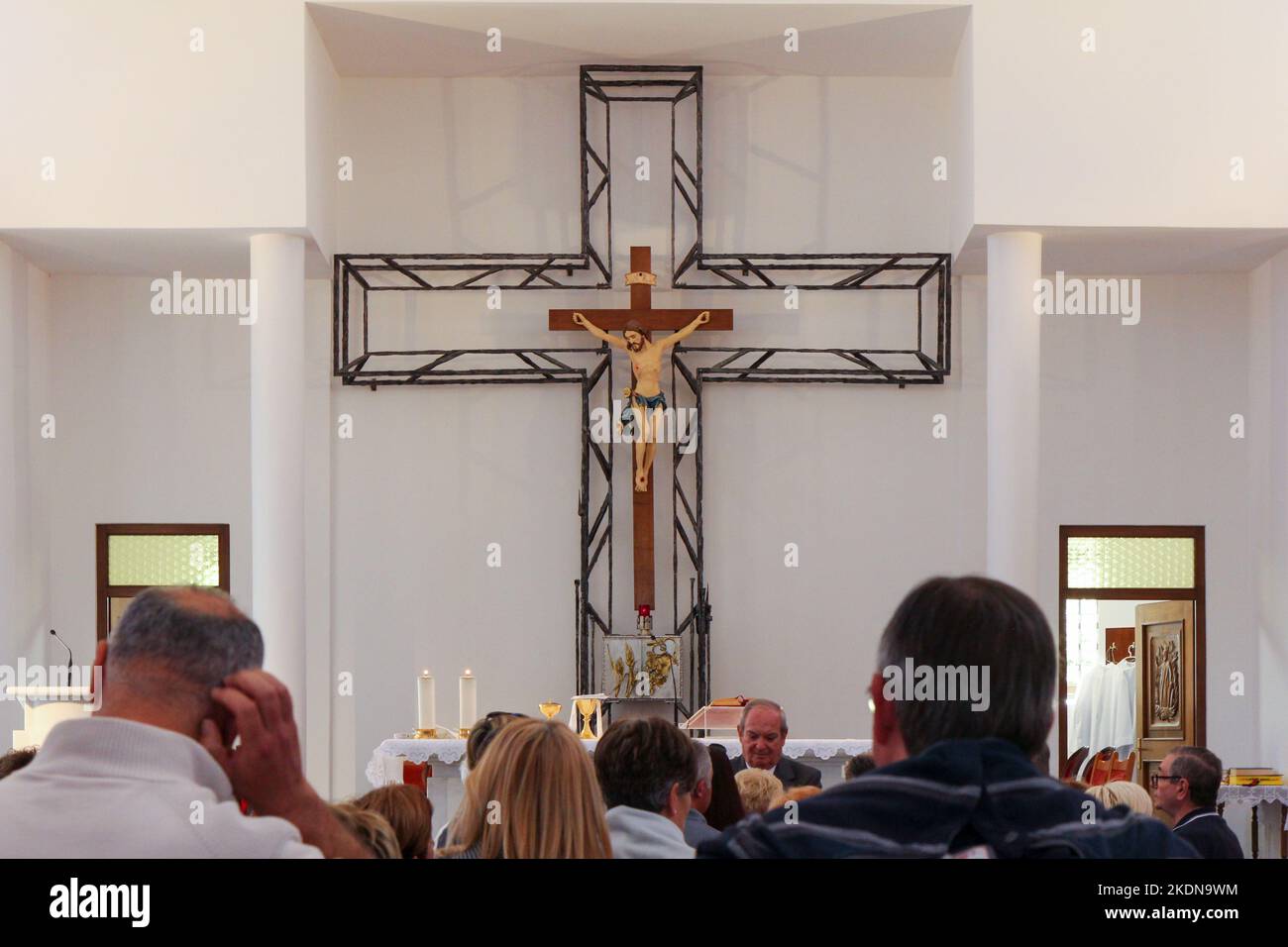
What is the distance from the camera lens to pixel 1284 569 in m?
10.2

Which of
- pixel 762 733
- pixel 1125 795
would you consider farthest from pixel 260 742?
pixel 762 733

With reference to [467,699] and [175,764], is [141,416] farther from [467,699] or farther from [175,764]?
[175,764]

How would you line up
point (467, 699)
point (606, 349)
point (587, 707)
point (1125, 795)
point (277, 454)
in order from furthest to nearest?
point (606, 349) < point (277, 454) < point (467, 699) < point (587, 707) < point (1125, 795)

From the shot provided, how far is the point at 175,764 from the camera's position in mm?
1799

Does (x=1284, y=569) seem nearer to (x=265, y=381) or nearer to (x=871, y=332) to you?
(x=871, y=332)

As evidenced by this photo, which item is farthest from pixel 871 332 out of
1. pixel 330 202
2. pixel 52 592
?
pixel 52 592

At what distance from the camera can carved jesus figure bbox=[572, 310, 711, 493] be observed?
33.8 ft

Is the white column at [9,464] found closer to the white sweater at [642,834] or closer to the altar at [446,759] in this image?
the altar at [446,759]

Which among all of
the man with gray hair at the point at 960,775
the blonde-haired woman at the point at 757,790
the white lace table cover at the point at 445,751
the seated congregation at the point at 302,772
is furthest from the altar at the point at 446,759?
the man with gray hair at the point at 960,775

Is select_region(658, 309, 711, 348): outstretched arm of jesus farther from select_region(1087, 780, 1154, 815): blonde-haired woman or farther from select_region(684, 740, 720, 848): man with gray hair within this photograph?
select_region(684, 740, 720, 848): man with gray hair

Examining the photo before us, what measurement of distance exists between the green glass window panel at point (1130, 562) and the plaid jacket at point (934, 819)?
9.44 meters

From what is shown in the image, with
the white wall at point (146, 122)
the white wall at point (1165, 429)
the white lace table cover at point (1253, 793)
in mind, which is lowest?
the white lace table cover at point (1253, 793)

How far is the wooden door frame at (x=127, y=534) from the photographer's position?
10.8 meters

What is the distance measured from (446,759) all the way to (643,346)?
120 inches
